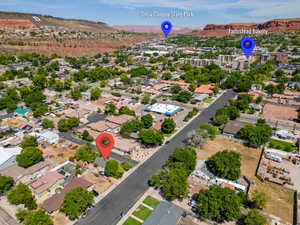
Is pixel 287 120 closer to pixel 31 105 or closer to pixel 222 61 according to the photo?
pixel 31 105

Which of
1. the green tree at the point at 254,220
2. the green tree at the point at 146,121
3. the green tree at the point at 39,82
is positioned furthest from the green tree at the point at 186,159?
the green tree at the point at 39,82

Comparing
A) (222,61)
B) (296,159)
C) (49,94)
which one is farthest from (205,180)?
(222,61)

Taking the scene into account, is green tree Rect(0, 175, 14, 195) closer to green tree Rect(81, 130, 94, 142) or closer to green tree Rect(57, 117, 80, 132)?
green tree Rect(81, 130, 94, 142)

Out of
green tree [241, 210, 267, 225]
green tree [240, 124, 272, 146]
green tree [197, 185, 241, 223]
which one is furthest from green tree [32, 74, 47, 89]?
green tree [241, 210, 267, 225]

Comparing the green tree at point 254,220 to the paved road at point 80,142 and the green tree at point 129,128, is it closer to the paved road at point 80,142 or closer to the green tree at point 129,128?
the paved road at point 80,142

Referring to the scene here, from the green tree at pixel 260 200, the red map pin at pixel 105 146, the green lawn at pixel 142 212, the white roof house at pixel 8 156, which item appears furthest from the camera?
the red map pin at pixel 105 146
